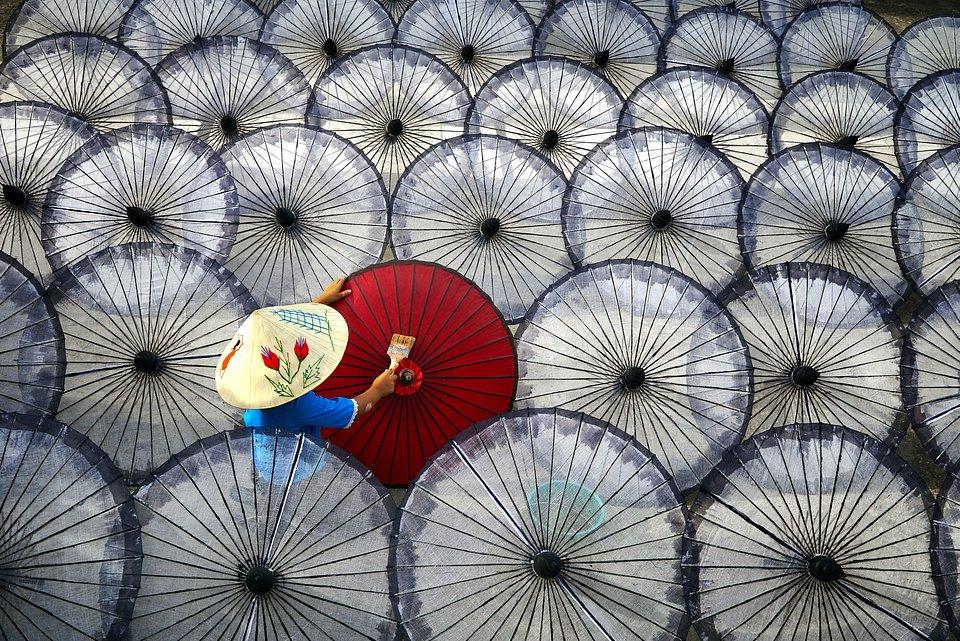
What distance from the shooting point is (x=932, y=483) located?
6402 mm

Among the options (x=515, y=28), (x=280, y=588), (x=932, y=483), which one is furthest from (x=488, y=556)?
(x=515, y=28)

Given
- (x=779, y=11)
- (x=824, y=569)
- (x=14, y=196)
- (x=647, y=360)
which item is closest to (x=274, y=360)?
(x=647, y=360)

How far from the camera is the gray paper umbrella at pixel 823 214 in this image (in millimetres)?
6168

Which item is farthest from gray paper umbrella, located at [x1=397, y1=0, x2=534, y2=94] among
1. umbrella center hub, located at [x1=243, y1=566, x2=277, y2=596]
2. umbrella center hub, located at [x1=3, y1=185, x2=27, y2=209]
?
umbrella center hub, located at [x1=243, y1=566, x2=277, y2=596]

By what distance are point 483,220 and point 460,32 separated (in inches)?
141

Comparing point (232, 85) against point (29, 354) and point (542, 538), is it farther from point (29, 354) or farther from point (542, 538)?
point (542, 538)

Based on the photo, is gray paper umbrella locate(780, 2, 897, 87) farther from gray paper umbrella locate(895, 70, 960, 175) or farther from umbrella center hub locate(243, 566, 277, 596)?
umbrella center hub locate(243, 566, 277, 596)

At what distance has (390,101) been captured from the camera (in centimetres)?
695

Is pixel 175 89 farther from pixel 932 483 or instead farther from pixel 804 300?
pixel 932 483

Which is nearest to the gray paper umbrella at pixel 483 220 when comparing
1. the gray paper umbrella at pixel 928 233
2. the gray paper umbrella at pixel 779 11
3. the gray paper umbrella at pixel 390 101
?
the gray paper umbrella at pixel 390 101

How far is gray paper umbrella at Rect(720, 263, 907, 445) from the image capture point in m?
5.31

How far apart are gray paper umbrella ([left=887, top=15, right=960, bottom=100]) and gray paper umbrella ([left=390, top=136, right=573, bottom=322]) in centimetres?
611

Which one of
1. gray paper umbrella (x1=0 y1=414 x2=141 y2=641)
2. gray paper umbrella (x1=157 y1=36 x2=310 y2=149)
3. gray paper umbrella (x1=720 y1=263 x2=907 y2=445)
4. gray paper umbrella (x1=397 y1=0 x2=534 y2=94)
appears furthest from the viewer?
gray paper umbrella (x1=397 y1=0 x2=534 y2=94)

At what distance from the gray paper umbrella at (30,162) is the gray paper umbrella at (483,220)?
323 cm
